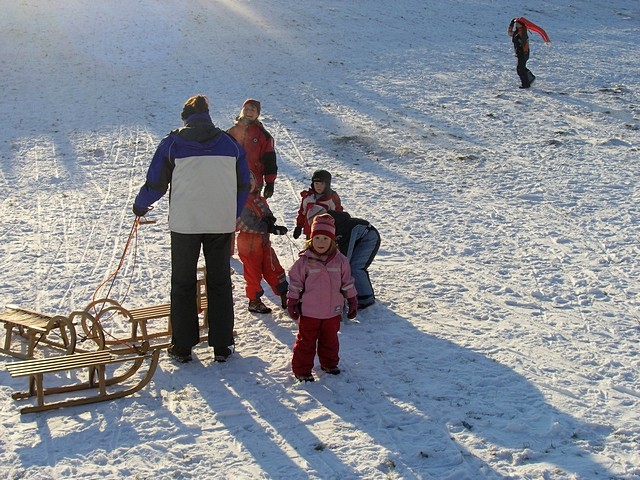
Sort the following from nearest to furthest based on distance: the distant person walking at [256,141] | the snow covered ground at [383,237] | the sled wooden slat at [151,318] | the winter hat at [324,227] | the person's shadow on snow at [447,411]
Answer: the person's shadow on snow at [447,411] < the snow covered ground at [383,237] < the winter hat at [324,227] < the sled wooden slat at [151,318] < the distant person walking at [256,141]

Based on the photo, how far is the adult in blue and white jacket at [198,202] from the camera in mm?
5852

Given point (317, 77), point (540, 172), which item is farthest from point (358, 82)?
point (540, 172)

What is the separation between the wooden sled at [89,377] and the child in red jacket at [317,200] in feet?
6.47

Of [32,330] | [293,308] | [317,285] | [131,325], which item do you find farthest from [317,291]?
[32,330]

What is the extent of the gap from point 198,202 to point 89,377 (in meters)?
1.54

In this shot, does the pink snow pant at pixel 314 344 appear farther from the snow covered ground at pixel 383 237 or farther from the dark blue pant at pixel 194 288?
the dark blue pant at pixel 194 288

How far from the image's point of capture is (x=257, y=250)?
721 centimetres

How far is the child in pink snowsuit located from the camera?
229 inches

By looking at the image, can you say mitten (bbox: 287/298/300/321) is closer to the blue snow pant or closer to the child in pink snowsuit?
the child in pink snowsuit

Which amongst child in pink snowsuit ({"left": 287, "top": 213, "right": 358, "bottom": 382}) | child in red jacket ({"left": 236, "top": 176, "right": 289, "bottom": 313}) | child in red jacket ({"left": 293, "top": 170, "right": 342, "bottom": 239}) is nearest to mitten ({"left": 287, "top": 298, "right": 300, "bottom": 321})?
child in pink snowsuit ({"left": 287, "top": 213, "right": 358, "bottom": 382})

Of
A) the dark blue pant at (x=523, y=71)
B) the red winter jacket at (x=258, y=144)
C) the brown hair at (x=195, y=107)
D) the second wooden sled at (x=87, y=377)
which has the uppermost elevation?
the dark blue pant at (x=523, y=71)

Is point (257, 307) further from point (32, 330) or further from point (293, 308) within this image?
point (32, 330)

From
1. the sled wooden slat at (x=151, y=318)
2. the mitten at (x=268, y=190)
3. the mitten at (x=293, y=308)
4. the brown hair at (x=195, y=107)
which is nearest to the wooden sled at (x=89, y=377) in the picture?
the sled wooden slat at (x=151, y=318)

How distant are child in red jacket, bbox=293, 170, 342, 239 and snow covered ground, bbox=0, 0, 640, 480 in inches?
37.0
